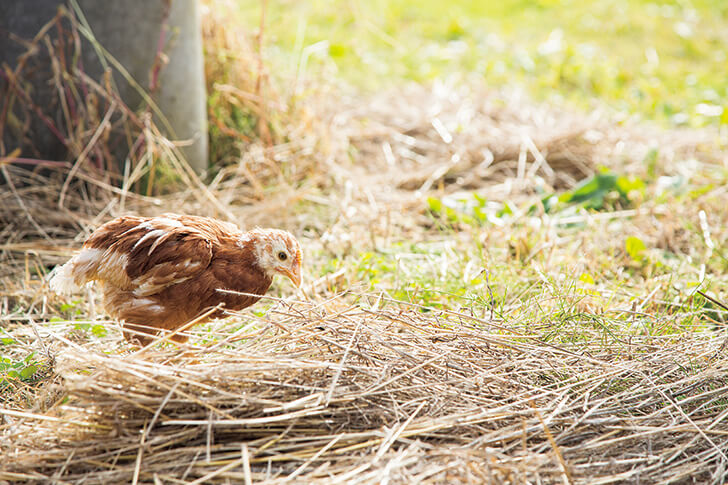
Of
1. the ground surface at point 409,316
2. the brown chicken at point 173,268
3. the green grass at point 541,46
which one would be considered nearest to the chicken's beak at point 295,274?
the brown chicken at point 173,268

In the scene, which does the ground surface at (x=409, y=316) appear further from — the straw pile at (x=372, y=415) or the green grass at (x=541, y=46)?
the green grass at (x=541, y=46)

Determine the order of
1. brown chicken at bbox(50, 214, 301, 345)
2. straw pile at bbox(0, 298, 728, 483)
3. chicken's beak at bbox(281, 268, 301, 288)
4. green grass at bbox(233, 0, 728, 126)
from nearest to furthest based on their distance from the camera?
straw pile at bbox(0, 298, 728, 483), brown chicken at bbox(50, 214, 301, 345), chicken's beak at bbox(281, 268, 301, 288), green grass at bbox(233, 0, 728, 126)

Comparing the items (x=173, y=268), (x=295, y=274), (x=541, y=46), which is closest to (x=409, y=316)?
(x=295, y=274)

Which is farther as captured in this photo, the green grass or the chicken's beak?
the green grass

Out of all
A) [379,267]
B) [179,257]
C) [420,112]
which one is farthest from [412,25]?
[179,257]

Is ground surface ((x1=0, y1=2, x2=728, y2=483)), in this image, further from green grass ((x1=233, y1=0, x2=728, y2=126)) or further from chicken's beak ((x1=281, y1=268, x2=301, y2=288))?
green grass ((x1=233, y1=0, x2=728, y2=126))

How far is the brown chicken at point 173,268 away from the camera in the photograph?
270 cm

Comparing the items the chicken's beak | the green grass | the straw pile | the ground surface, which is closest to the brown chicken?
the chicken's beak

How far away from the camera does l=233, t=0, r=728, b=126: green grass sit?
7160 mm

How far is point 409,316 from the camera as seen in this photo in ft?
9.08

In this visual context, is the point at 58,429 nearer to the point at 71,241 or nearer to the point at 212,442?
the point at 212,442

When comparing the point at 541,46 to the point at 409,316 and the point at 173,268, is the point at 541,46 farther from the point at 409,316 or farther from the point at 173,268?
the point at 173,268

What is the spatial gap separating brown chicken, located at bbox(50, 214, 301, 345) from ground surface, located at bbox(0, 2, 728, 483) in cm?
14

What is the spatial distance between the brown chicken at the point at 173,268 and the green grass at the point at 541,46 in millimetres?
3370
